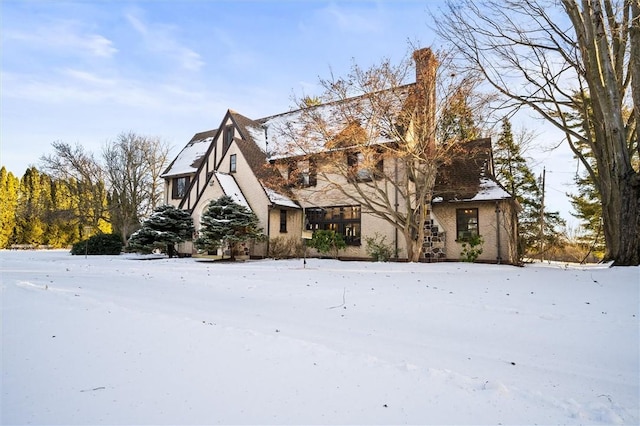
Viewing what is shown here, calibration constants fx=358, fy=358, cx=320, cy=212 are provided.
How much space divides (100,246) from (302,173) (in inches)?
543

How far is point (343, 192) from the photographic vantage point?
14.9 m

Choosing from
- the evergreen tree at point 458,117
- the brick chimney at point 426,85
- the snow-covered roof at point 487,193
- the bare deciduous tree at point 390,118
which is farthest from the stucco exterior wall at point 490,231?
the brick chimney at point 426,85

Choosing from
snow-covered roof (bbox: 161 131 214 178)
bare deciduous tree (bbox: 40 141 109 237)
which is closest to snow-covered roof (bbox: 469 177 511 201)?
snow-covered roof (bbox: 161 131 214 178)

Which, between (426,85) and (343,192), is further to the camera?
(343,192)

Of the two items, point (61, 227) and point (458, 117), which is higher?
point (458, 117)

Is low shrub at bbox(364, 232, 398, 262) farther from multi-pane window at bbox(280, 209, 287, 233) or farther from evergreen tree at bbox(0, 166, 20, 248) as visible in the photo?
evergreen tree at bbox(0, 166, 20, 248)

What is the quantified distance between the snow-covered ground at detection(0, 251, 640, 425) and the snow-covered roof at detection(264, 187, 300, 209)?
12.0 m

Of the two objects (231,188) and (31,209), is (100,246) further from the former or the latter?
(31,209)

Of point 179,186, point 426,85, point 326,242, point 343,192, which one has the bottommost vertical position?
point 326,242

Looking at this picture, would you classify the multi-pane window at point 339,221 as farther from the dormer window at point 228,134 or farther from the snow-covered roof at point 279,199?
the dormer window at point 228,134

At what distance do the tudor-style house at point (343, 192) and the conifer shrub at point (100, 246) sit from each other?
5.48 metres

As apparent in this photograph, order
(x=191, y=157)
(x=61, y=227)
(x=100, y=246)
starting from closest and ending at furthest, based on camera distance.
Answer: (x=100, y=246) < (x=191, y=157) < (x=61, y=227)

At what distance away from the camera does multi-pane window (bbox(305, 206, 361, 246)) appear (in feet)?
63.4

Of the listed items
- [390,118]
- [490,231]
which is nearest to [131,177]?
[390,118]
